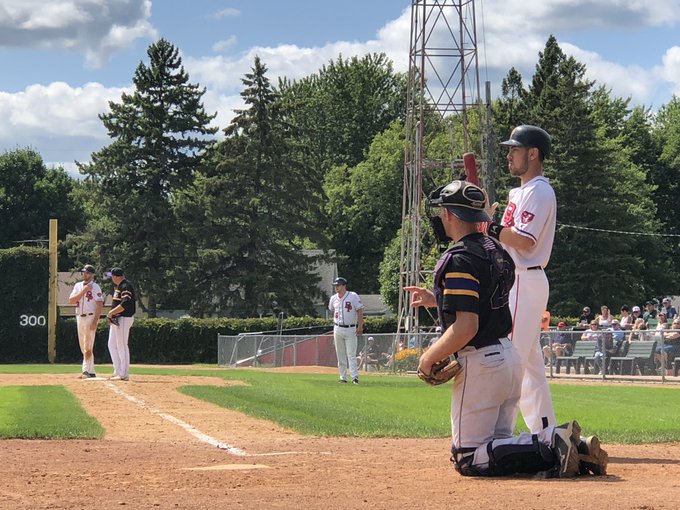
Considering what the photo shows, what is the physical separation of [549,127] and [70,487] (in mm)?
58324

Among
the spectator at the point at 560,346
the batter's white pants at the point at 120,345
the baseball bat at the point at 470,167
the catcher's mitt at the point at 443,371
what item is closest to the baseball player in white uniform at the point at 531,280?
the baseball bat at the point at 470,167

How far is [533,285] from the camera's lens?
7727 mm

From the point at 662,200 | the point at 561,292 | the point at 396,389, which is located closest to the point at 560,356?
the point at 396,389

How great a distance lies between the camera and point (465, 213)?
6973 mm

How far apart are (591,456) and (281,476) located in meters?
2.06

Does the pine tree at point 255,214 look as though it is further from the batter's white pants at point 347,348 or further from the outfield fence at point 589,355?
the batter's white pants at point 347,348

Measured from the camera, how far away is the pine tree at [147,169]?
61312mm

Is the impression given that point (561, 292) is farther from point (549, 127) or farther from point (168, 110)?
point (168, 110)

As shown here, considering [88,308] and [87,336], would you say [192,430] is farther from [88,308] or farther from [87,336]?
[88,308]

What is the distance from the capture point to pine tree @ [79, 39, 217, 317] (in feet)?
201

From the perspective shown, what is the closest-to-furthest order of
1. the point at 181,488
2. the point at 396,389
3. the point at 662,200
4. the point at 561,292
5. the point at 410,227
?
the point at 181,488
the point at 396,389
the point at 410,227
the point at 561,292
the point at 662,200

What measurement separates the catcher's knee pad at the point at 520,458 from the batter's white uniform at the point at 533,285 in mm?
1041

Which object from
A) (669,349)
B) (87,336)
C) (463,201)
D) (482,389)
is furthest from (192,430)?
(669,349)

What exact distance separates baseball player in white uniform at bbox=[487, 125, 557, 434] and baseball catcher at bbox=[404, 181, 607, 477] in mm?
645
